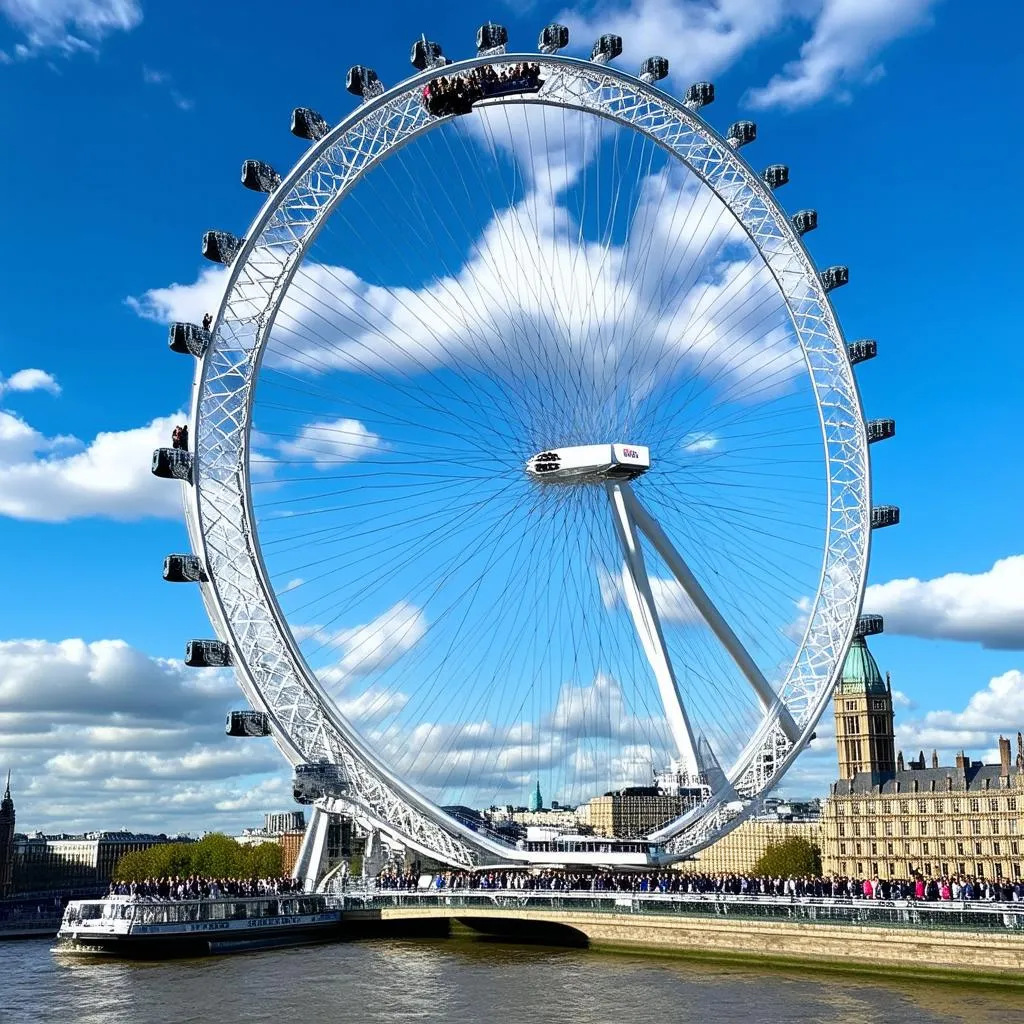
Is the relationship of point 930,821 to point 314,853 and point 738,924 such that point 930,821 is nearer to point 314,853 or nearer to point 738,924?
point 314,853

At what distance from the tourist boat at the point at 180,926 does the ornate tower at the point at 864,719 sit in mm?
97292

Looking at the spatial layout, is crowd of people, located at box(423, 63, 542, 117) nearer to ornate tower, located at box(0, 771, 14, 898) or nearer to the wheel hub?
the wheel hub

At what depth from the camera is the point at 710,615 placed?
5762cm

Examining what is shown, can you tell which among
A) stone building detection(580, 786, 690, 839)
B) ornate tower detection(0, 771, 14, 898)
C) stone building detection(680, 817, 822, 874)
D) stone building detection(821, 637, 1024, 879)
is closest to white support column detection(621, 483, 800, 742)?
stone building detection(821, 637, 1024, 879)

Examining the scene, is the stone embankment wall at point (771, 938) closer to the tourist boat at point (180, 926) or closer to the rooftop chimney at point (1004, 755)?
the tourist boat at point (180, 926)

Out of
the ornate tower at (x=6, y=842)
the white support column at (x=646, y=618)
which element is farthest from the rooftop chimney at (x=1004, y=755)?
the ornate tower at (x=6, y=842)

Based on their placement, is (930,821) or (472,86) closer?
(472,86)

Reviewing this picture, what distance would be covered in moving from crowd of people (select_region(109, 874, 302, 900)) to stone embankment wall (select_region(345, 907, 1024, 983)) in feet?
13.3

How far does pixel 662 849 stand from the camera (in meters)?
60.2

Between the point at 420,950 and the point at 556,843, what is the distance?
11.0 metres

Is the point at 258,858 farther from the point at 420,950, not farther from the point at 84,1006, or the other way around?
the point at 84,1006

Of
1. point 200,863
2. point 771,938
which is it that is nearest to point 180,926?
point 771,938

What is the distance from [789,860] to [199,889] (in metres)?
73.4

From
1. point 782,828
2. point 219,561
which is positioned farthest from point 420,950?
point 782,828
